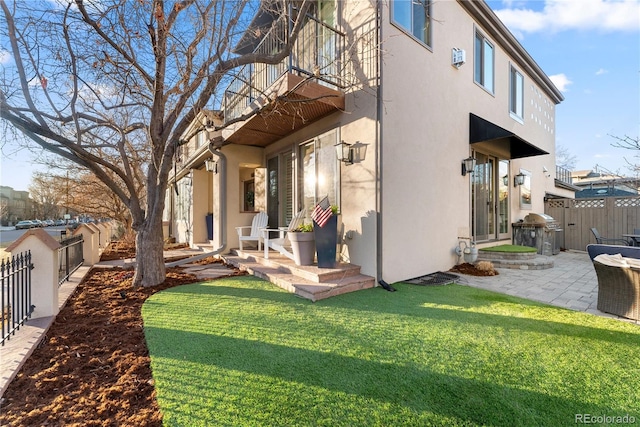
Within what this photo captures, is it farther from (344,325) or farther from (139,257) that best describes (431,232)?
(139,257)

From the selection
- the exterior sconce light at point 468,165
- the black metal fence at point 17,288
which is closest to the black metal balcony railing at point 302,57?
the exterior sconce light at point 468,165

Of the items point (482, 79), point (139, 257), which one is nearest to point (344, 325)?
point (139, 257)

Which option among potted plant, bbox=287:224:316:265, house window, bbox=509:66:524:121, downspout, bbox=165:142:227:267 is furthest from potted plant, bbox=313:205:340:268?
house window, bbox=509:66:524:121

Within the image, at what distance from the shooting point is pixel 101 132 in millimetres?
8477

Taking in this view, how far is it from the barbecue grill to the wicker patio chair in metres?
4.93

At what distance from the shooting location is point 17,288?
323 cm

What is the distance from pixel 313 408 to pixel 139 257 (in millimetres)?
4599

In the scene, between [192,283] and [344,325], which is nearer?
[344,325]

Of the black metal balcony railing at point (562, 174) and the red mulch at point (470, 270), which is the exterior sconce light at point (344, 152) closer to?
the red mulch at point (470, 270)

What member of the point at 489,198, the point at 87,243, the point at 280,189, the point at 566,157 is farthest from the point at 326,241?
the point at 566,157

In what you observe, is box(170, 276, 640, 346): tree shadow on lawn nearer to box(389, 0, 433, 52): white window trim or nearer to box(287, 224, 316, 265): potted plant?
box(287, 224, 316, 265): potted plant

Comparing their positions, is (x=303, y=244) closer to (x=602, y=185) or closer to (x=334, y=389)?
(x=334, y=389)

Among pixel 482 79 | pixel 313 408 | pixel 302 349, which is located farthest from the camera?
pixel 482 79

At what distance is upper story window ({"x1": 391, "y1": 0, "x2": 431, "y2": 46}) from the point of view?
5.28 metres
